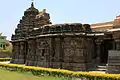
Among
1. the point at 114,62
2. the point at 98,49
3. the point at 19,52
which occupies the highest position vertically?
the point at 98,49

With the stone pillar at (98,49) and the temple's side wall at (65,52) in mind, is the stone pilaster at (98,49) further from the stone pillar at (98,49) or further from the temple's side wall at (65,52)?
the temple's side wall at (65,52)

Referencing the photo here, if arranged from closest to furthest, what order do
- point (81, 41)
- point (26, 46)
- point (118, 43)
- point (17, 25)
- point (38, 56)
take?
1. point (118, 43)
2. point (81, 41)
3. point (38, 56)
4. point (26, 46)
5. point (17, 25)

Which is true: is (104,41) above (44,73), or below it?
above

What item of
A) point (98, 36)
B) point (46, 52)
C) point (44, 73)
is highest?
point (98, 36)

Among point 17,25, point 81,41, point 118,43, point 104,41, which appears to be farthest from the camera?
point 17,25

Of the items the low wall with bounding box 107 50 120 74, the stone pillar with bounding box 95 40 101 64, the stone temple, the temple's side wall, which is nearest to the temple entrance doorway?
the stone temple

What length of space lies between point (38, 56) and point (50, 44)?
2449mm

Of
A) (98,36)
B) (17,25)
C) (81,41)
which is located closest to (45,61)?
(81,41)

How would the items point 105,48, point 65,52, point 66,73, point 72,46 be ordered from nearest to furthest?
point 66,73 → point 72,46 → point 65,52 → point 105,48

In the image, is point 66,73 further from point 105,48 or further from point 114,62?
point 105,48

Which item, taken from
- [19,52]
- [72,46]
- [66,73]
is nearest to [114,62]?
[66,73]

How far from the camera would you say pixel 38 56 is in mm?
22703

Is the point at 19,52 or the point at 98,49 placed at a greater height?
the point at 98,49

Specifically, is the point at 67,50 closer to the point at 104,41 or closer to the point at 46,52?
the point at 46,52
